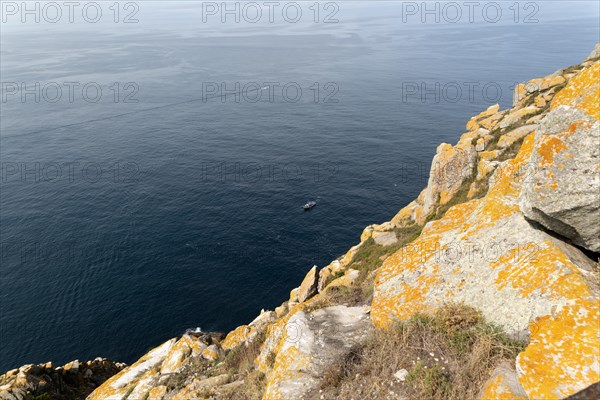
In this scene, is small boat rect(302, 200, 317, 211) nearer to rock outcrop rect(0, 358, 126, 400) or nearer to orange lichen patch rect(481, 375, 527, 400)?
rock outcrop rect(0, 358, 126, 400)

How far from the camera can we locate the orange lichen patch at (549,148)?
30.0ft

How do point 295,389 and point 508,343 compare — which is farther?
point 295,389

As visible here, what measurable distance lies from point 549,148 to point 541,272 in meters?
3.18

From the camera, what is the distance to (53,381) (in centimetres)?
2723

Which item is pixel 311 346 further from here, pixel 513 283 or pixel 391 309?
pixel 513 283

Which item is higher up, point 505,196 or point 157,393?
point 505,196

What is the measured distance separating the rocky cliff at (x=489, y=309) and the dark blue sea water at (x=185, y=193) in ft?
151

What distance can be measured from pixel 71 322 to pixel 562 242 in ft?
208

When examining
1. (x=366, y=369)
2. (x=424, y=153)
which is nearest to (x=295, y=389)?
(x=366, y=369)

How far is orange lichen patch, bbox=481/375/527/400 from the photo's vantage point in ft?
22.7

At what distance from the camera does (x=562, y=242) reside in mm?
9328

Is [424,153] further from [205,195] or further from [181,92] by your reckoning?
[181,92]

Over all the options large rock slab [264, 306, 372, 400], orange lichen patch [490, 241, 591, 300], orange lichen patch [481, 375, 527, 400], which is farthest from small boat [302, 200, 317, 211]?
orange lichen patch [481, 375, 527, 400]

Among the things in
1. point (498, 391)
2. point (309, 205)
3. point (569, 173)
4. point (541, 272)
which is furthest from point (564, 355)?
point (309, 205)
